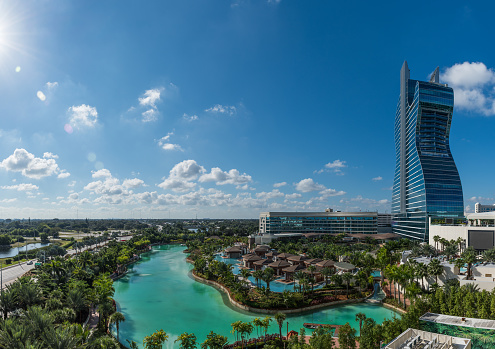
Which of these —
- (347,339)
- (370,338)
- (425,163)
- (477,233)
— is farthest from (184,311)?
(425,163)

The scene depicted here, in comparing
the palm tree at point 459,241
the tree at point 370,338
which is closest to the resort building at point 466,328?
the tree at point 370,338

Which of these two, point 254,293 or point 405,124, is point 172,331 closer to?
point 254,293

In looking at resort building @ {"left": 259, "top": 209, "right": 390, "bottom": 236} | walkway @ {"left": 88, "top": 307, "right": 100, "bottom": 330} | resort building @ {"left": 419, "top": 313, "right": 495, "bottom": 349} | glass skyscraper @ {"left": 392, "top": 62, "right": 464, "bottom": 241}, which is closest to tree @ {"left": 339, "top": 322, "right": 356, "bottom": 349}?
resort building @ {"left": 419, "top": 313, "right": 495, "bottom": 349}

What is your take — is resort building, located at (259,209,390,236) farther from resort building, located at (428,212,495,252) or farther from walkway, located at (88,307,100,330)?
walkway, located at (88,307,100,330)

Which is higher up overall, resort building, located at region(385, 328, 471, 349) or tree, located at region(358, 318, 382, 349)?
resort building, located at region(385, 328, 471, 349)

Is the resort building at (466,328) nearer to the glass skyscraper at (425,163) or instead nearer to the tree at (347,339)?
the tree at (347,339)

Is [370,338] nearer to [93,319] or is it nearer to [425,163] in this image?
[93,319]

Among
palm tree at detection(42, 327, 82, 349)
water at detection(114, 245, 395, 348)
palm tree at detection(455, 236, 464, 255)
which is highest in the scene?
palm tree at detection(455, 236, 464, 255)

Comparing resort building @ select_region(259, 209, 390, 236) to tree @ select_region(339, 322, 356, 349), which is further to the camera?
resort building @ select_region(259, 209, 390, 236)
